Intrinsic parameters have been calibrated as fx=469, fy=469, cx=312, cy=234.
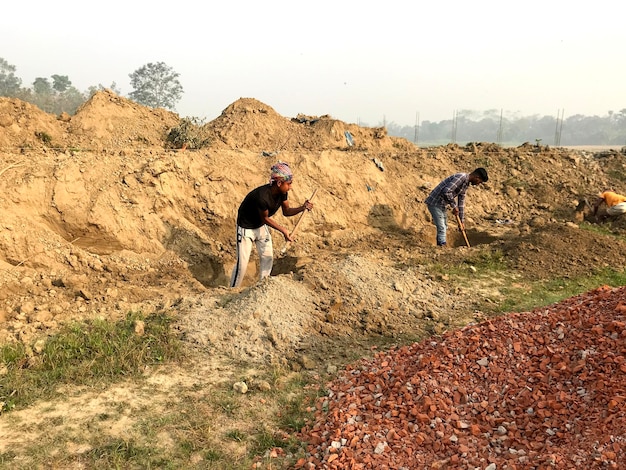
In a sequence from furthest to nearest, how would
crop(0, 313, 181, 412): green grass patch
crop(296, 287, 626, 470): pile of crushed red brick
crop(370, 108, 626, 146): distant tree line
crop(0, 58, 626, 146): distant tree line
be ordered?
crop(370, 108, 626, 146): distant tree line, crop(0, 58, 626, 146): distant tree line, crop(0, 313, 181, 412): green grass patch, crop(296, 287, 626, 470): pile of crushed red brick

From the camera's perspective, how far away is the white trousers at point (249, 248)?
5.79 metres

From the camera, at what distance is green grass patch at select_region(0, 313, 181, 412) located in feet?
12.2

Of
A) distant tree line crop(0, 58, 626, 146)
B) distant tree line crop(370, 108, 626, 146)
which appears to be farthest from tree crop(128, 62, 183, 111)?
distant tree line crop(370, 108, 626, 146)

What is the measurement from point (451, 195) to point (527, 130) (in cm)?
6937

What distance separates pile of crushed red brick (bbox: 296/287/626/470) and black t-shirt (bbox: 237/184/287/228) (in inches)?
93.6

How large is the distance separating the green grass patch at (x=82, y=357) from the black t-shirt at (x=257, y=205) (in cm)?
166

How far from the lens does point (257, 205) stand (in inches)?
218

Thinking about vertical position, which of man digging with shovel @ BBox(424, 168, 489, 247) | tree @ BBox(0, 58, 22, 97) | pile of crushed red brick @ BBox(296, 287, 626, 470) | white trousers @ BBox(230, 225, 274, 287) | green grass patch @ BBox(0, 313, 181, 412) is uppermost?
tree @ BBox(0, 58, 22, 97)

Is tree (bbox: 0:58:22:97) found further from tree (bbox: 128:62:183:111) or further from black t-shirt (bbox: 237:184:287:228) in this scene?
black t-shirt (bbox: 237:184:287:228)

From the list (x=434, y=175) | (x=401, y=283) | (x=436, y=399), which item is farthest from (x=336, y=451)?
(x=434, y=175)

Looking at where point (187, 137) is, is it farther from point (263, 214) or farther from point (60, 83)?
point (60, 83)

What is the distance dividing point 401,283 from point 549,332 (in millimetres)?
2414

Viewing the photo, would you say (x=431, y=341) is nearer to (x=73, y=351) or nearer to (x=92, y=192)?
(x=73, y=351)

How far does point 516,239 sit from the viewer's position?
7.88 metres
